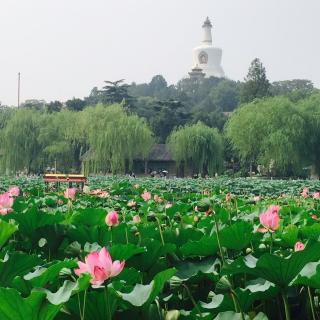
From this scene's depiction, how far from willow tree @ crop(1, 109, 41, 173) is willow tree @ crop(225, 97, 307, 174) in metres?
9.63

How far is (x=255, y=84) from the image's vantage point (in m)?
47.5

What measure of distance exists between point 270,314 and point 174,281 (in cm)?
30

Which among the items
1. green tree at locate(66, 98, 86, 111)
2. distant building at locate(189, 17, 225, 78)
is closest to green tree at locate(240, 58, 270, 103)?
green tree at locate(66, 98, 86, 111)

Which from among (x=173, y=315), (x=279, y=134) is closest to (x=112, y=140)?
(x=279, y=134)

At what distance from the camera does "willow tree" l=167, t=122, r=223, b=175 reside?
29.3 meters

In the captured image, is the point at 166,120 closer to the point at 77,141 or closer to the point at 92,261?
the point at 77,141

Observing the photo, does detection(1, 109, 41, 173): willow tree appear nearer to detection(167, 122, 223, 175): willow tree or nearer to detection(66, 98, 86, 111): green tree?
detection(167, 122, 223, 175): willow tree

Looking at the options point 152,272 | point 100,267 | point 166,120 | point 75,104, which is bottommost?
point 152,272

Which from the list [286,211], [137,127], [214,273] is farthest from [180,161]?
[214,273]

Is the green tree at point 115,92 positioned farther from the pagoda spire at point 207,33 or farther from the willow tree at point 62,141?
the pagoda spire at point 207,33

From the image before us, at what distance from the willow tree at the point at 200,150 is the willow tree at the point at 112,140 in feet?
5.84

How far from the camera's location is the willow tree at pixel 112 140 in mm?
27234

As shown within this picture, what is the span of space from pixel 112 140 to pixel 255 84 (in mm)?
23109

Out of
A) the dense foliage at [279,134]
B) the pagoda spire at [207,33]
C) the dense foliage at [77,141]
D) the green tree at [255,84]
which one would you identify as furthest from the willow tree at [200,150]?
the pagoda spire at [207,33]
